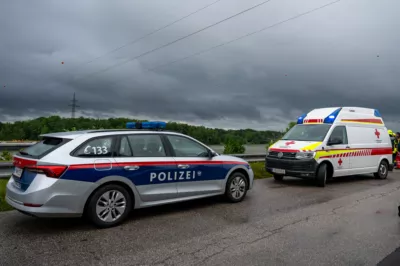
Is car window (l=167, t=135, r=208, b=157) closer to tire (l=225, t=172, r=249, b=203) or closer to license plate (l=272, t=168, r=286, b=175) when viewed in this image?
tire (l=225, t=172, r=249, b=203)

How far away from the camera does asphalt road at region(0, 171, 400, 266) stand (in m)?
4.09

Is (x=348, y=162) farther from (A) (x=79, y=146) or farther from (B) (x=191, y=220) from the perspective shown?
(A) (x=79, y=146)

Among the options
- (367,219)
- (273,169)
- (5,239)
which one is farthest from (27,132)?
(367,219)

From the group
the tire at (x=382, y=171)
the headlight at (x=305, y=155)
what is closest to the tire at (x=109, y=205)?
the headlight at (x=305, y=155)

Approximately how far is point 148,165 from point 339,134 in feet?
23.4

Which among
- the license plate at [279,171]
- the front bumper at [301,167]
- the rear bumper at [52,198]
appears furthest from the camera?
the license plate at [279,171]

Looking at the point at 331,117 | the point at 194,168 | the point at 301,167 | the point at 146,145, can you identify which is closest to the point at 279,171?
the point at 301,167

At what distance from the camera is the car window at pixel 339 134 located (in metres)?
10.2

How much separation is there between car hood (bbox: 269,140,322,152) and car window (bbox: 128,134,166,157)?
5.14 m

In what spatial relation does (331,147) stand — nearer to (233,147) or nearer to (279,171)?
(279,171)

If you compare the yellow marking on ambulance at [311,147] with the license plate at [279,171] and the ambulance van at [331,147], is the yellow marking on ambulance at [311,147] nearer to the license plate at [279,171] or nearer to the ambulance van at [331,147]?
the ambulance van at [331,147]

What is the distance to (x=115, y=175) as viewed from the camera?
209 inches

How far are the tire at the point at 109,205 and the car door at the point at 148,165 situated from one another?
0.27 metres

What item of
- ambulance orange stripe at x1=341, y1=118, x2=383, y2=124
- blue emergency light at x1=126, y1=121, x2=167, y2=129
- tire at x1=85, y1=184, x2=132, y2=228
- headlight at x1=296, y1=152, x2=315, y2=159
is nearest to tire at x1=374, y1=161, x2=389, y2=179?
ambulance orange stripe at x1=341, y1=118, x2=383, y2=124
